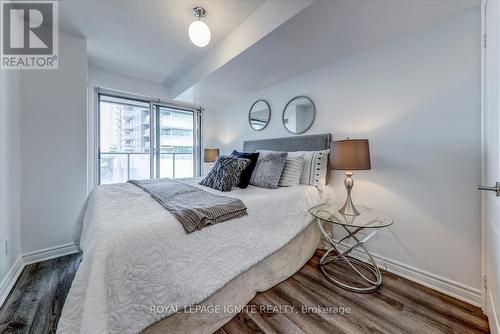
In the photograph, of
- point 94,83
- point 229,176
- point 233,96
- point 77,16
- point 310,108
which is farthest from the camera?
point 233,96

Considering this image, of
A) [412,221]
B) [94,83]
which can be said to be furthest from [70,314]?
[94,83]

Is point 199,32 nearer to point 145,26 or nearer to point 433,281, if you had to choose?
point 145,26

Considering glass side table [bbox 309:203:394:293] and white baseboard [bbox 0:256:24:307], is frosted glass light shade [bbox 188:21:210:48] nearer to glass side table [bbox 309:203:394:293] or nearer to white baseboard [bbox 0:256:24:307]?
glass side table [bbox 309:203:394:293]

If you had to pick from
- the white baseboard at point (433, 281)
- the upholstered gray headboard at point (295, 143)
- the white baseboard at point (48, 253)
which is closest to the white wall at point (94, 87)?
the white baseboard at point (48, 253)

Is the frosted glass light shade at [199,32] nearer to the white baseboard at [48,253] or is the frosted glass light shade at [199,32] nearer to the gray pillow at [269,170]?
the gray pillow at [269,170]

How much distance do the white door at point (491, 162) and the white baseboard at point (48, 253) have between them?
11.4 feet

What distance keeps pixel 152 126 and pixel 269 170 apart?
2.75m

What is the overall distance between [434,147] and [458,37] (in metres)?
0.87

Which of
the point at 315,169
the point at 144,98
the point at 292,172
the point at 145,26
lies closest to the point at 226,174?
the point at 292,172

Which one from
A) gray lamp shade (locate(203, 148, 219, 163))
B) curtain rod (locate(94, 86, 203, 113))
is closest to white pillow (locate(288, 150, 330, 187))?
gray lamp shade (locate(203, 148, 219, 163))

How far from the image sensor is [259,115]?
11.2 ft

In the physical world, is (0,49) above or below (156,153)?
above

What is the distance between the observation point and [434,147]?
67.9 inches

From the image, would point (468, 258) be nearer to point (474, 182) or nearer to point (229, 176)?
point (474, 182)
